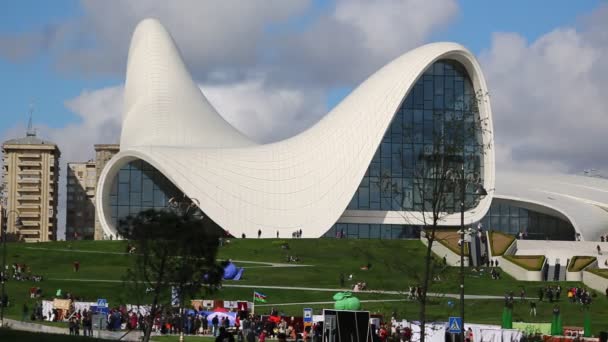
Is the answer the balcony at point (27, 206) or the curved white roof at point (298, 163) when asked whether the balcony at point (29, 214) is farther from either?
the curved white roof at point (298, 163)

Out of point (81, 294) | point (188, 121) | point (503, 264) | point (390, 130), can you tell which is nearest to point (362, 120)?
point (390, 130)

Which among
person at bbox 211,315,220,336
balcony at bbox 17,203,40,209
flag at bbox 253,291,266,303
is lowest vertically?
person at bbox 211,315,220,336

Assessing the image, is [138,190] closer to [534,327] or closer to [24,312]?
[24,312]

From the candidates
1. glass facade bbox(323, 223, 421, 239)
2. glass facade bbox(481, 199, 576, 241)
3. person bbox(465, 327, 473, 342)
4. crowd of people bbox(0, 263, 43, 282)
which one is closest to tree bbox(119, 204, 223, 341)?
person bbox(465, 327, 473, 342)

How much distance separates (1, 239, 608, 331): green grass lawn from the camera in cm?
4184

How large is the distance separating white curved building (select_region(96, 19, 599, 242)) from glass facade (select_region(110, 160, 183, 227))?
0.20 ft

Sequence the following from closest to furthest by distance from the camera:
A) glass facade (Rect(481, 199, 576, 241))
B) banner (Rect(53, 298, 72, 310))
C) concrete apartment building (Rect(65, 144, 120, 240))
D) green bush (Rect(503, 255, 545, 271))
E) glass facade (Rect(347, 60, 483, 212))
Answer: banner (Rect(53, 298, 72, 310)) < green bush (Rect(503, 255, 545, 271)) < glass facade (Rect(347, 60, 483, 212)) < glass facade (Rect(481, 199, 576, 241)) < concrete apartment building (Rect(65, 144, 120, 240))

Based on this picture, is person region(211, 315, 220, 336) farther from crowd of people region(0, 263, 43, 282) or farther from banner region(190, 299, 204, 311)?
crowd of people region(0, 263, 43, 282)

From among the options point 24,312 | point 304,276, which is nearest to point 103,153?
point 304,276

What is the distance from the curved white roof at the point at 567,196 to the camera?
76812 millimetres

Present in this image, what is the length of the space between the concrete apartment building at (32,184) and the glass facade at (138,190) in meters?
62.6

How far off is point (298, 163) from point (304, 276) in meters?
23.1

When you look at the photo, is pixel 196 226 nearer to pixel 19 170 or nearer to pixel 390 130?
pixel 390 130

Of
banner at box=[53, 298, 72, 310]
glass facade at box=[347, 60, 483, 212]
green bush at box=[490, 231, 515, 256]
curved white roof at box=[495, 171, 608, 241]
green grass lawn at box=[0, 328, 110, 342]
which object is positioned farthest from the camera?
curved white roof at box=[495, 171, 608, 241]
